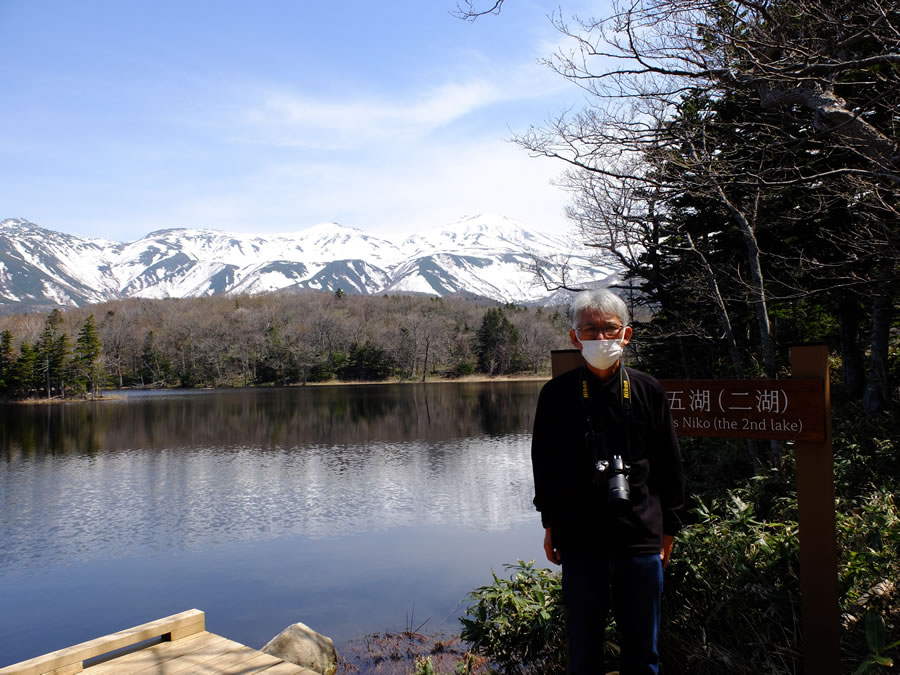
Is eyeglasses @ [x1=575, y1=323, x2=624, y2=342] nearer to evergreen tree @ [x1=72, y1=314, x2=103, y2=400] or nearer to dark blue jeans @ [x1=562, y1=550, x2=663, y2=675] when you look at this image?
dark blue jeans @ [x1=562, y1=550, x2=663, y2=675]

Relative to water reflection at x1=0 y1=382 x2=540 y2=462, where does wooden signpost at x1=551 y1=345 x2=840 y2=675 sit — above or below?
above

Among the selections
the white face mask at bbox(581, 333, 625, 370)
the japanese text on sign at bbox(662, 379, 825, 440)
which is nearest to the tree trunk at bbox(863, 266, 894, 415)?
the japanese text on sign at bbox(662, 379, 825, 440)

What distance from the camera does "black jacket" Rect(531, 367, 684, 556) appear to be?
2.34 metres

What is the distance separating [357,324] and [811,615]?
266 feet

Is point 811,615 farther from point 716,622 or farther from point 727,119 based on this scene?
point 727,119

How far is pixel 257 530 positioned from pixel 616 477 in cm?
1134

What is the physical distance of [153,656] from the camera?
4.36m

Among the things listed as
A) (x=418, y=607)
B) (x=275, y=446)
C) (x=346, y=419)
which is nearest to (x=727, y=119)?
(x=418, y=607)

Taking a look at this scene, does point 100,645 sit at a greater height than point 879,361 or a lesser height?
lesser

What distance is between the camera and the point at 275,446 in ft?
77.4

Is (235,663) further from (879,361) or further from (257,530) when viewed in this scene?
(257,530)

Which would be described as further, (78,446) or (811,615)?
(78,446)

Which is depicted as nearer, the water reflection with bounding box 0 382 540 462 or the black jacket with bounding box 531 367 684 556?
the black jacket with bounding box 531 367 684 556

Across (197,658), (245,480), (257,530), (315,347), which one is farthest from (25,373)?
(197,658)
